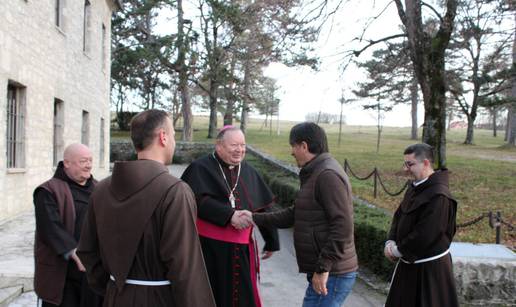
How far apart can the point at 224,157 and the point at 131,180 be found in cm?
171

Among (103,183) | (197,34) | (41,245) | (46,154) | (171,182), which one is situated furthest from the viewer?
(197,34)

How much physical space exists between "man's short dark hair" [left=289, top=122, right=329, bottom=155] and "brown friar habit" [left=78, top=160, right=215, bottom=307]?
135 centimetres

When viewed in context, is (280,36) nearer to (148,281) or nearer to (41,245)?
(41,245)

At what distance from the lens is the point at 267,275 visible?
7.27 m

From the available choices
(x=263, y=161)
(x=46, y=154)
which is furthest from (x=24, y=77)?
(x=263, y=161)

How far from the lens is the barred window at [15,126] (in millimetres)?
10209

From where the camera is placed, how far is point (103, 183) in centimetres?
259

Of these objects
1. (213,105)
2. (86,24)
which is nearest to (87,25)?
(86,24)

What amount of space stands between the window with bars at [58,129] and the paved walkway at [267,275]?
16.6 ft

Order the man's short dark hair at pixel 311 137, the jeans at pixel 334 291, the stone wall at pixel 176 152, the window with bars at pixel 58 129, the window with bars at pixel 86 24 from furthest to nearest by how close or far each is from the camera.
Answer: the stone wall at pixel 176 152 → the window with bars at pixel 86 24 → the window with bars at pixel 58 129 → the man's short dark hair at pixel 311 137 → the jeans at pixel 334 291

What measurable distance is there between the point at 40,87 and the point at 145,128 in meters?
10.3

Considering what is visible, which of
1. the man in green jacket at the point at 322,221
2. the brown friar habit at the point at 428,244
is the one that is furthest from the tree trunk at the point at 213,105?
the man in green jacket at the point at 322,221

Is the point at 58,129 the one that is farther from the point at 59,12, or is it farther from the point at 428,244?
the point at 428,244

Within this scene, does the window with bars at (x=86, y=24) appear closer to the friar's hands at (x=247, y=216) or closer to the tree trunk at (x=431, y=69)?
the tree trunk at (x=431, y=69)
